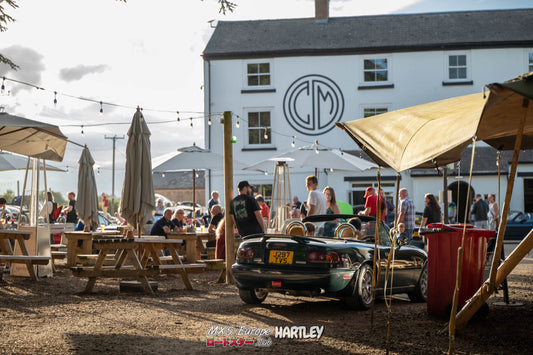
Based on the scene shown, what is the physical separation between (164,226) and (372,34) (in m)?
23.2

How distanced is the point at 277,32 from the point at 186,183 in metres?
45.0

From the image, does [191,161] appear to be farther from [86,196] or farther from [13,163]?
[13,163]

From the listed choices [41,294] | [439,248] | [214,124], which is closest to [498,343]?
[439,248]

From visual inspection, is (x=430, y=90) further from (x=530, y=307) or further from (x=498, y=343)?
(x=498, y=343)

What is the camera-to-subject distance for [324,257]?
8383 mm

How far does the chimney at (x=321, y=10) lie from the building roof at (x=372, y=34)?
315mm

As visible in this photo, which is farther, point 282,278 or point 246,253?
point 246,253

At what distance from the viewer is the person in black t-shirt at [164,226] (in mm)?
14288

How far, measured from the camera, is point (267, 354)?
20.4 feet

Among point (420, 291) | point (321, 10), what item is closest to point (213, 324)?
point (420, 291)

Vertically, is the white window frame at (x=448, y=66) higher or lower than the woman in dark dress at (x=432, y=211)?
higher

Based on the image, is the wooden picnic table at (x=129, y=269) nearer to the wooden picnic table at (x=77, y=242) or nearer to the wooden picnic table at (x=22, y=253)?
the wooden picnic table at (x=22, y=253)

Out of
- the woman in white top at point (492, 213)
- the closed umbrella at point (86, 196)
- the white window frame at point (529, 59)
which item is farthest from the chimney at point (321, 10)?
the closed umbrella at point (86, 196)

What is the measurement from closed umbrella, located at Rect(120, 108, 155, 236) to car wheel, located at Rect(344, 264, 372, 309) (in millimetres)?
4100
